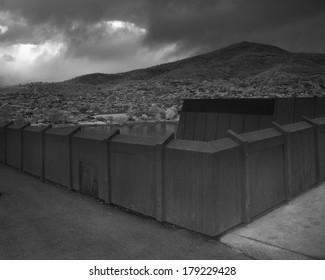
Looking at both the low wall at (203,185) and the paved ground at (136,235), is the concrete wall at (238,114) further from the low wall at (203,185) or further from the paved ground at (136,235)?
the low wall at (203,185)

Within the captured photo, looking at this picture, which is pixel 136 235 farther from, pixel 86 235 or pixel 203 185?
pixel 203 185

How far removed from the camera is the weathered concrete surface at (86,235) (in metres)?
5.20

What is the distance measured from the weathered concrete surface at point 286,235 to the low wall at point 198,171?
0.23 m

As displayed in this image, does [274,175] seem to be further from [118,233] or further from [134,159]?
[118,233]

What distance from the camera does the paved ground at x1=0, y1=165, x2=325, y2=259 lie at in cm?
520

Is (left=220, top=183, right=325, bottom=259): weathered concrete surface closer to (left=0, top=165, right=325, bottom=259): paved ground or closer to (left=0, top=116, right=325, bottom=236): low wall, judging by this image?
(left=0, top=165, right=325, bottom=259): paved ground

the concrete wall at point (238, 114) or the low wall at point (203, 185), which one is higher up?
the concrete wall at point (238, 114)

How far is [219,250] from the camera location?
207 inches

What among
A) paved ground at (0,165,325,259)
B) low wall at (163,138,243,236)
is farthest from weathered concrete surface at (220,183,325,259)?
low wall at (163,138,243,236)

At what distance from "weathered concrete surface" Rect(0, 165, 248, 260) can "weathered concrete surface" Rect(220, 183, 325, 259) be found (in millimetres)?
377

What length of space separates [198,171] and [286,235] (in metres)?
1.91

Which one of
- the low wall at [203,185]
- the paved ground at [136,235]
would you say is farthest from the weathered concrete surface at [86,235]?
the low wall at [203,185]

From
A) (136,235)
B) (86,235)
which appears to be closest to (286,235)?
(136,235)
